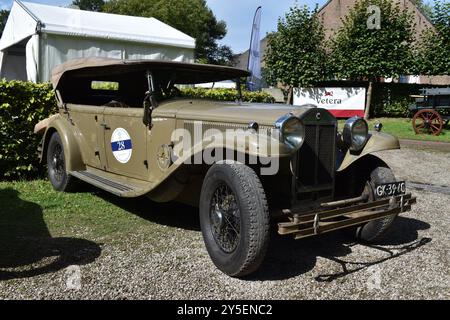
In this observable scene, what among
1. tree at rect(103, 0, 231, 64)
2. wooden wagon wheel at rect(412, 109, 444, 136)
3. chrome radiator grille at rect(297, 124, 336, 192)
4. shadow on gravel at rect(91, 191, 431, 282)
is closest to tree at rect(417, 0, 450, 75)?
wooden wagon wheel at rect(412, 109, 444, 136)

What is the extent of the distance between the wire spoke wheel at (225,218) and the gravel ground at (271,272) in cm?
24

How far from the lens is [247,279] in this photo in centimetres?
338

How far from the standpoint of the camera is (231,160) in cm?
348

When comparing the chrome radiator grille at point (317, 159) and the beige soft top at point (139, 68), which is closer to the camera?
the chrome radiator grille at point (317, 159)

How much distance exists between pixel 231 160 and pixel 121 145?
189cm

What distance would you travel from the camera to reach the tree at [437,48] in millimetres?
15312

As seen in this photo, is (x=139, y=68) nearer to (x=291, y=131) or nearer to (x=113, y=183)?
(x=113, y=183)

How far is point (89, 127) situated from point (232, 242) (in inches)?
110

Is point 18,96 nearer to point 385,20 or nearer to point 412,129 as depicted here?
point 412,129

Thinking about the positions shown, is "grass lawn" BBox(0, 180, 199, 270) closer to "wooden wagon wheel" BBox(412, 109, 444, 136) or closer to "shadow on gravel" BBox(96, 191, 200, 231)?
"shadow on gravel" BBox(96, 191, 200, 231)

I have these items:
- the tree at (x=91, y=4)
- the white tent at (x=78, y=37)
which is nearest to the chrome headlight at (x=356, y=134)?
the white tent at (x=78, y=37)

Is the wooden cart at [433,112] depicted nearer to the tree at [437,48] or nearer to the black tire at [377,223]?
the tree at [437,48]

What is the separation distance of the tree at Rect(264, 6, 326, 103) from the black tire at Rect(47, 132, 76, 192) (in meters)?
12.5
